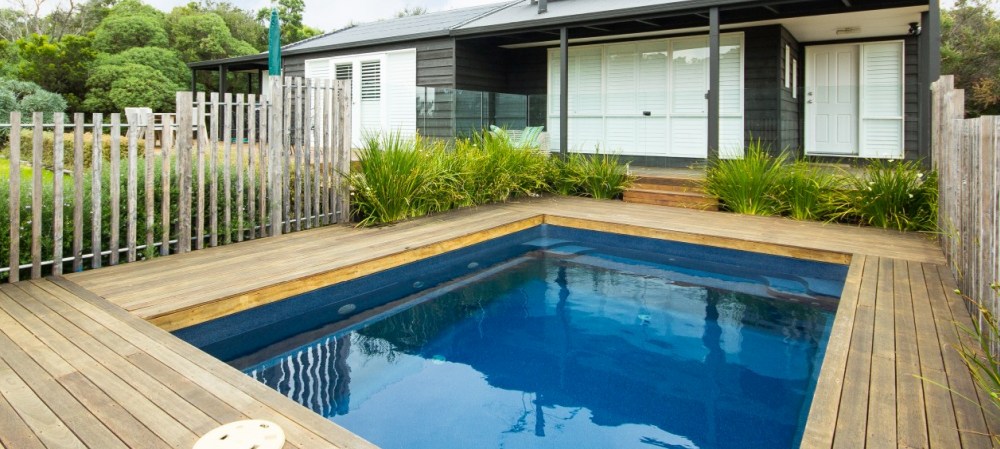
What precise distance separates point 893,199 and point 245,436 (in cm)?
582

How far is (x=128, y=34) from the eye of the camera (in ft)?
71.9

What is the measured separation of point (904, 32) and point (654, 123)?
3.86 metres

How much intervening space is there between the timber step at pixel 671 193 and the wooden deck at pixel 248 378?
1681 mm

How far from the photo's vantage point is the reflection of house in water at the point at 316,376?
292cm

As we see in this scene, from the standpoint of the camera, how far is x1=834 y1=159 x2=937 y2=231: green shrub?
5539mm

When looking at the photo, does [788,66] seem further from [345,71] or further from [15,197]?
[15,197]

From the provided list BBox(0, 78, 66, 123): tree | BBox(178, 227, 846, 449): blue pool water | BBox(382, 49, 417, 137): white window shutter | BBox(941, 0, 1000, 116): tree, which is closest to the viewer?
BBox(178, 227, 846, 449): blue pool water

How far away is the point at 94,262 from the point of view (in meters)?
4.13

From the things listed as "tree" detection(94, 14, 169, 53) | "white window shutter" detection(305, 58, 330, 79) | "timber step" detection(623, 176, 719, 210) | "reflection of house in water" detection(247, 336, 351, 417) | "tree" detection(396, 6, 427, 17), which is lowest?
"reflection of house in water" detection(247, 336, 351, 417)

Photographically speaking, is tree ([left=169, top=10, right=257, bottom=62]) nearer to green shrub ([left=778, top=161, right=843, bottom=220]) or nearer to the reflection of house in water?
green shrub ([left=778, top=161, right=843, bottom=220])

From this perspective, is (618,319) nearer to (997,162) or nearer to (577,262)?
(577,262)

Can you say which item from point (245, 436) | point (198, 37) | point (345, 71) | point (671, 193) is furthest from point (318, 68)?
point (198, 37)

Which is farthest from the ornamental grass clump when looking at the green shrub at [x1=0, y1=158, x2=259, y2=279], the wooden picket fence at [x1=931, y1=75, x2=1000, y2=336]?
the wooden picket fence at [x1=931, y1=75, x2=1000, y2=336]

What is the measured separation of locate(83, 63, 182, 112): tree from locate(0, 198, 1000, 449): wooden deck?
1581 cm
